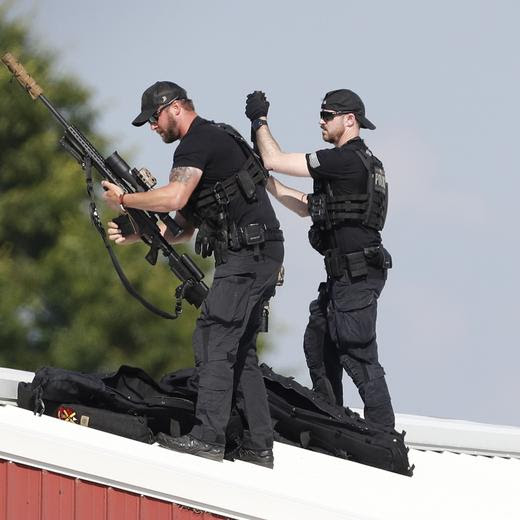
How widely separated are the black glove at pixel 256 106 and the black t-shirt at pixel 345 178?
1.39ft

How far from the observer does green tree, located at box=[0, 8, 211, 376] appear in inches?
882

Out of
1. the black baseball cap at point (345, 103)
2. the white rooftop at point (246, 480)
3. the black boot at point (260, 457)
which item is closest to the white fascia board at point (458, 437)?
the white rooftop at point (246, 480)

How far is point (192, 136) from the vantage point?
791cm

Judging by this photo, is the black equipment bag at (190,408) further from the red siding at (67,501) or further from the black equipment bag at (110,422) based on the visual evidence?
the red siding at (67,501)

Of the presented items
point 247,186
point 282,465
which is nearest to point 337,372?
point 282,465

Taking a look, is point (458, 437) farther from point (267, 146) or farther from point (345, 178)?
point (267, 146)

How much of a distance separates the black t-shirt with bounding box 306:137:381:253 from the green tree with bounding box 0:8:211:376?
44.4 feet

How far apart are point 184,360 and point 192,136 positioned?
15368 mm

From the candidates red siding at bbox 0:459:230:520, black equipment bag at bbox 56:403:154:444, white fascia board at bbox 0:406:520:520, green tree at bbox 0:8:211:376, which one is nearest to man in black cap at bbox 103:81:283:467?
black equipment bag at bbox 56:403:154:444

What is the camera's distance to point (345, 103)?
919 cm

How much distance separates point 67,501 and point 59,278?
1563 cm

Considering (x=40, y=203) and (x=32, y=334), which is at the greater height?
(x=40, y=203)

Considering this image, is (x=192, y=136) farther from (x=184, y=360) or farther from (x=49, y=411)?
(x=184, y=360)

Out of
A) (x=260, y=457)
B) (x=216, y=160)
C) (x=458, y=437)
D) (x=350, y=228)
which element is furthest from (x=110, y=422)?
(x=458, y=437)
